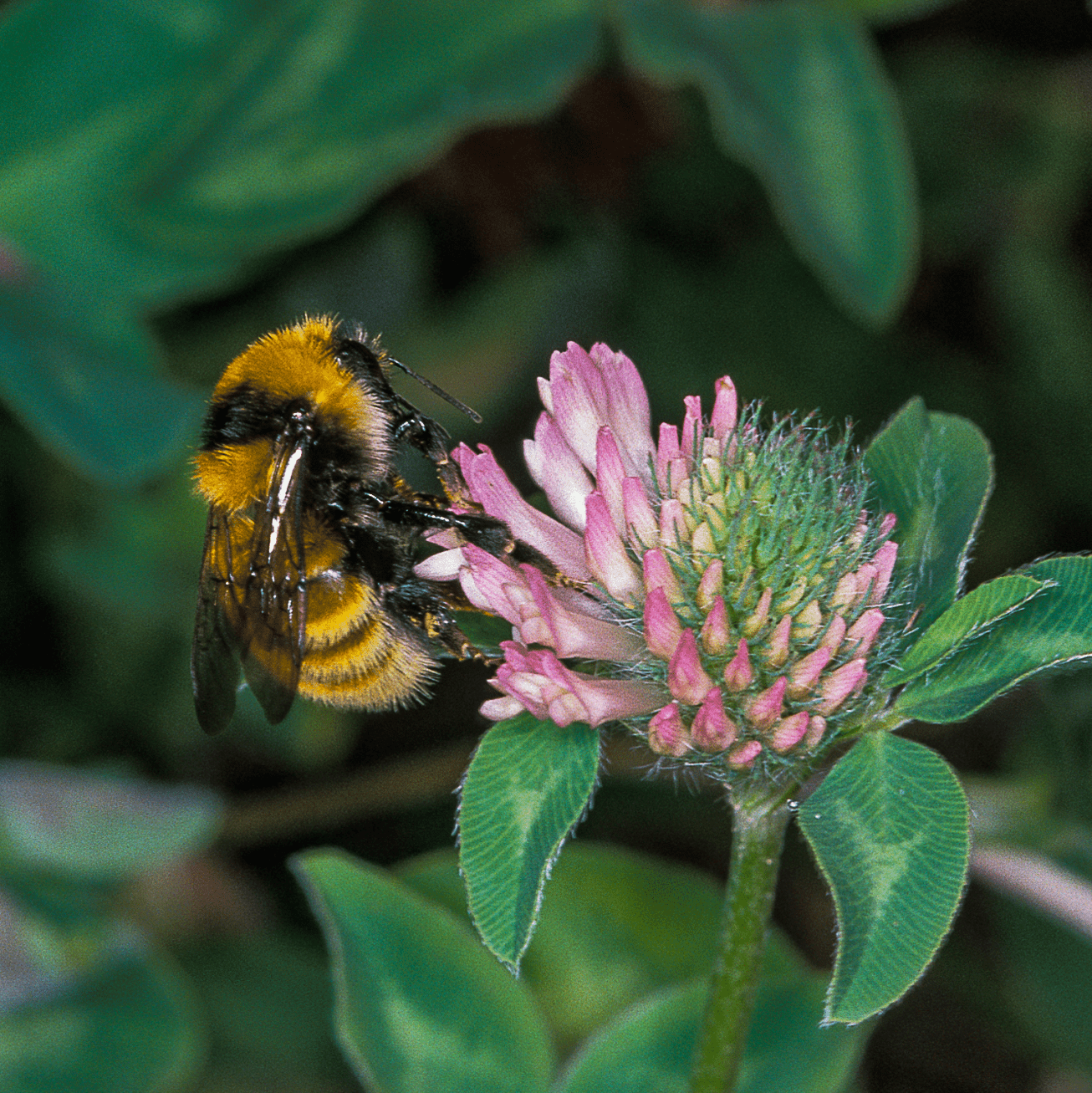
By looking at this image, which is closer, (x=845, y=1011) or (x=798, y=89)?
(x=845, y=1011)

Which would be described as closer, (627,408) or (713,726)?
(713,726)

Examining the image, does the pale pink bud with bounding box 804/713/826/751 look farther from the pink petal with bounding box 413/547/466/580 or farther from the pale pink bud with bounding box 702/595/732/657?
the pink petal with bounding box 413/547/466/580

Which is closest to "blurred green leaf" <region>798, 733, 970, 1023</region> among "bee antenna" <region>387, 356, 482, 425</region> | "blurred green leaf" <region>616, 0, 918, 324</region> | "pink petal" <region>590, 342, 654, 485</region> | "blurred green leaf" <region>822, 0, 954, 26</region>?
"pink petal" <region>590, 342, 654, 485</region>

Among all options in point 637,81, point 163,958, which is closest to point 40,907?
point 163,958

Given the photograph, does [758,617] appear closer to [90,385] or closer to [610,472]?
[610,472]

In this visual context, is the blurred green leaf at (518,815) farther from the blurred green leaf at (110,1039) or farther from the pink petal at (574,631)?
the blurred green leaf at (110,1039)

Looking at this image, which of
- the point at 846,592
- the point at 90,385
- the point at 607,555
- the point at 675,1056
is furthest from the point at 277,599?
the point at 90,385

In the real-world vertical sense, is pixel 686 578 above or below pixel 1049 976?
above

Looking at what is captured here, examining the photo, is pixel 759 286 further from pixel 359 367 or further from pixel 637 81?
pixel 359 367
